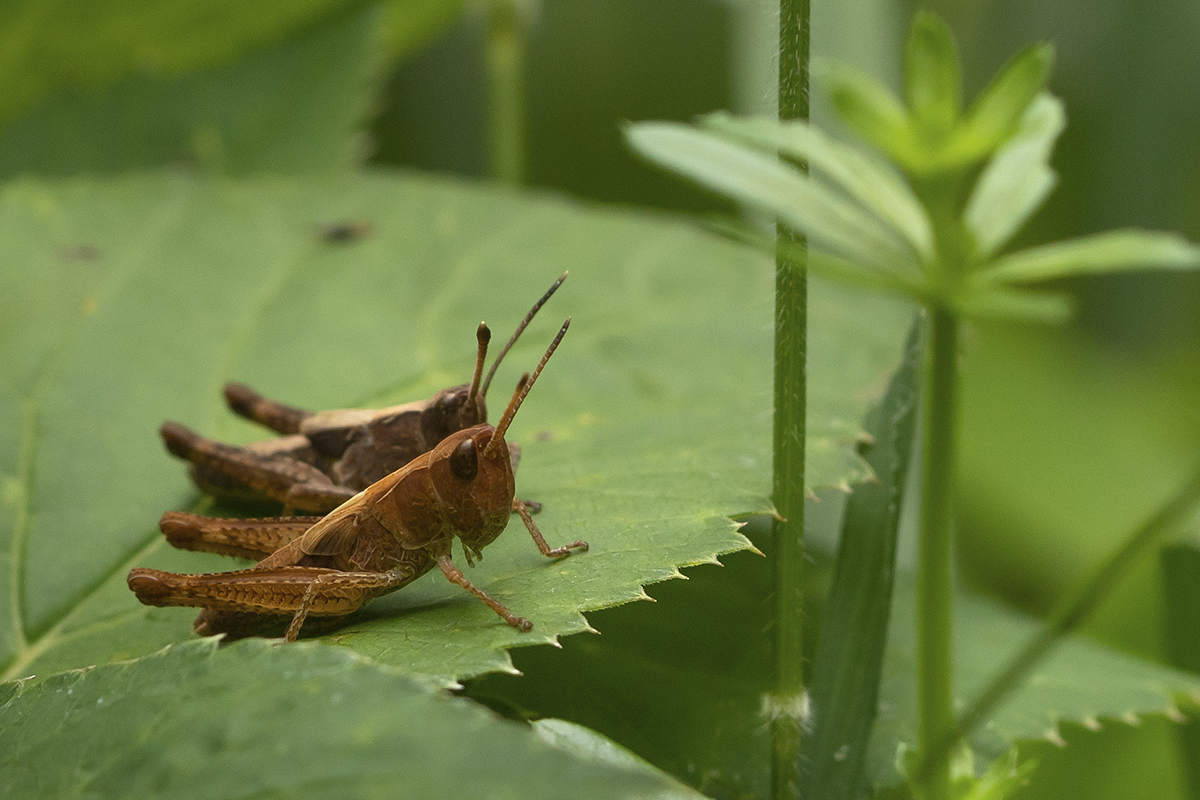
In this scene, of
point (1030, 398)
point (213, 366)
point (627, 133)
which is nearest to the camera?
point (627, 133)

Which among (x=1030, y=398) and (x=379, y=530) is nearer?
(x=379, y=530)

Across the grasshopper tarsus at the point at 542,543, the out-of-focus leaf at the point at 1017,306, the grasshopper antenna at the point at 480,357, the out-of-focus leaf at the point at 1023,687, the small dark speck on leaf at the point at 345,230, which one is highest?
the small dark speck on leaf at the point at 345,230

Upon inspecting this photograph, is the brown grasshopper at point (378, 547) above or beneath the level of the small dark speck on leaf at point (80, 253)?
beneath

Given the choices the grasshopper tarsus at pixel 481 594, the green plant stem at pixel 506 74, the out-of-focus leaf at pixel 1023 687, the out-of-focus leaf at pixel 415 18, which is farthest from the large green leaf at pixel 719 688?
the out-of-focus leaf at pixel 415 18

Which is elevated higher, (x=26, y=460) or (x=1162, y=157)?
(x=1162, y=157)

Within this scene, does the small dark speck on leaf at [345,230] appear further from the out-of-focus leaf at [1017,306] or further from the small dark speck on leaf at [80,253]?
the out-of-focus leaf at [1017,306]

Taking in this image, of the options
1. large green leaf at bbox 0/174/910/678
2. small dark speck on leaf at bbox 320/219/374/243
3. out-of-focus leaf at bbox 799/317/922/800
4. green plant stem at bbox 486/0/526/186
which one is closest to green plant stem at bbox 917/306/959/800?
out-of-focus leaf at bbox 799/317/922/800

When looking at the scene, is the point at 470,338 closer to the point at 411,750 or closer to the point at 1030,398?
the point at 411,750

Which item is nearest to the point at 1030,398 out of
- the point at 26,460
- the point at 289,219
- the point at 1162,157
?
the point at 1162,157
